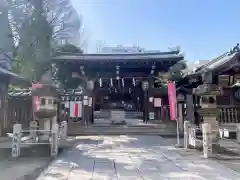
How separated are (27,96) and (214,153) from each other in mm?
12184

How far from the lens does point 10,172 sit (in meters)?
6.94

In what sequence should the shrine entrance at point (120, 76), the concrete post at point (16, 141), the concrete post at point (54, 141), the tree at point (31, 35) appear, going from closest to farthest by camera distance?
the concrete post at point (16, 141) < the concrete post at point (54, 141) < the shrine entrance at point (120, 76) < the tree at point (31, 35)

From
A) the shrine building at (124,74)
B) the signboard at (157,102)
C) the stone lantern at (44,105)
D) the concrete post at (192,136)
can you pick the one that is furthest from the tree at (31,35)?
the concrete post at (192,136)

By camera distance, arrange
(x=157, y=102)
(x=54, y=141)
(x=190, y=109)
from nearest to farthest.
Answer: (x=54, y=141), (x=190, y=109), (x=157, y=102)

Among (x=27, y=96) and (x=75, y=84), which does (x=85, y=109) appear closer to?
(x=27, y=96)

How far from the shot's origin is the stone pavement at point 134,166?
631 cm

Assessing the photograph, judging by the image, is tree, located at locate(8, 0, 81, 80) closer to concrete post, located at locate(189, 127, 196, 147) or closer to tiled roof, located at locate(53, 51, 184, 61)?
tiled roof, located at locate(53, 51, 184, 61)

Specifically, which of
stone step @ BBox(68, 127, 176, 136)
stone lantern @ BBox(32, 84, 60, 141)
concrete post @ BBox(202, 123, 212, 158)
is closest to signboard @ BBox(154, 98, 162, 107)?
stone step @ BBox(68, 127, 176, 136)

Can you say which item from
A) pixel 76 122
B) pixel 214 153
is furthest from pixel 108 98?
pixel 214 153

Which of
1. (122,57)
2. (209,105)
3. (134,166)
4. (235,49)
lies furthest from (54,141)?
(235,49)

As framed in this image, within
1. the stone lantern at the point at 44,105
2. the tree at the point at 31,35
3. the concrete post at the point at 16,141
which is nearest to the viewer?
the concrete post at the point at 16,141

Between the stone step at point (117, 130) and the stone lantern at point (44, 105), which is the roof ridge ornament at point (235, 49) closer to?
the stone step at point (117, 130)

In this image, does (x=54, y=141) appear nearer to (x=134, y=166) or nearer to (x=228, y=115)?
(x=134, y=166)

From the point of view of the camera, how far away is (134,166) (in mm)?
7414
